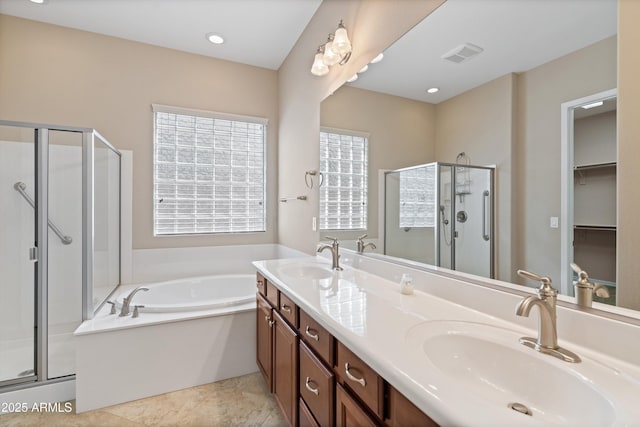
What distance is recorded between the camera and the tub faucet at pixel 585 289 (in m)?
0.80

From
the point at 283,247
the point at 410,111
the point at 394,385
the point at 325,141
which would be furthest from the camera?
the point at 283,247

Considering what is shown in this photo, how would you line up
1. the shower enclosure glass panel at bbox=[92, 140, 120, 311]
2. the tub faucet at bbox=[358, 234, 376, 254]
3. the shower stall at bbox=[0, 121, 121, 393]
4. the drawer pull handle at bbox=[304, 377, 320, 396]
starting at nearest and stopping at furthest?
1. the drawer pull handle at bbox=[304, 377, 320, 396]
2. the tub faucet at bbox=[358, 234, 376, 254]
3. the shower stall at bbox=[0, 121, 121, 393]
4. the shower enclosure glass panel at bbox=[92, 140, 120, 311]

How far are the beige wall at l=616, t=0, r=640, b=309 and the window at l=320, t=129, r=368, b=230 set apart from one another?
1.15 metres

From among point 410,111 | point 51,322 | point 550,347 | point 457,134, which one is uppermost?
point 410,111

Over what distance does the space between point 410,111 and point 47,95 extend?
3023mm

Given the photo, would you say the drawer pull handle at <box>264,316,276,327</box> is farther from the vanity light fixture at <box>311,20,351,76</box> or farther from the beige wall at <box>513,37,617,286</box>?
the vanity light fixture at <box>311,20,351,76</box>

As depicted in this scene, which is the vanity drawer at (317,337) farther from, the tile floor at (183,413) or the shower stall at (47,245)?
the shower stall at (47,245)

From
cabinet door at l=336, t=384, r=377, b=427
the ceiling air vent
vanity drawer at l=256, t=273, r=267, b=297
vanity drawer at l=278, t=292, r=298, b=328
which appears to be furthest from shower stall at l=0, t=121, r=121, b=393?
the ceiling air vent

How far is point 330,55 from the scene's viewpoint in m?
1.95

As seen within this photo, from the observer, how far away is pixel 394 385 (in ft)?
2.25

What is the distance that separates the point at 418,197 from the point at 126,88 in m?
2.89

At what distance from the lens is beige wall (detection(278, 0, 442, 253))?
5.13ft

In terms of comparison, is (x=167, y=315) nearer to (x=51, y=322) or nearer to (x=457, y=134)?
(x=51, y=322)

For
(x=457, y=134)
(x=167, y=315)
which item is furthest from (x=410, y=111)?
(x=167, y=315)
